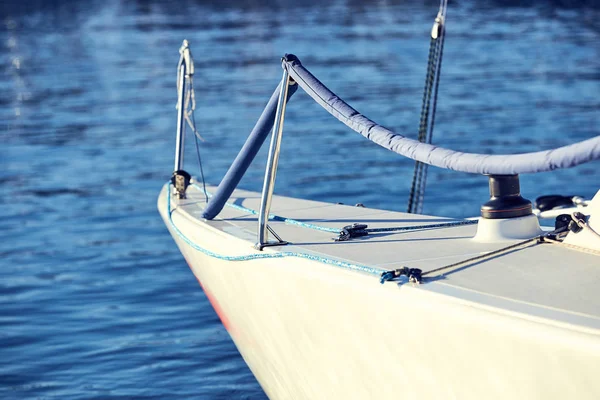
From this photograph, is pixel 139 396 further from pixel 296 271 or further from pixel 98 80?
pixel 98 80

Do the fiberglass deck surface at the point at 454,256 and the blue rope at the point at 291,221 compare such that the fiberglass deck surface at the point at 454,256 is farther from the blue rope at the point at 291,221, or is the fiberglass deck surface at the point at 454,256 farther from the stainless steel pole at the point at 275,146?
the stainless steel pole at the point at 275,146

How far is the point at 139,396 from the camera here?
6.66 meters

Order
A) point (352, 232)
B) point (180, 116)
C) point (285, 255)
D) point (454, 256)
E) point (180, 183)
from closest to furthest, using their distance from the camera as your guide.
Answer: point (454, 256), point (285, 255), point (352, 232), point (180, 183), point (180, 116)

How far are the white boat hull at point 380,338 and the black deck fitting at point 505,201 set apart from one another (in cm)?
57

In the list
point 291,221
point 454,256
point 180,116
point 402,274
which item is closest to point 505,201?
point 454,256

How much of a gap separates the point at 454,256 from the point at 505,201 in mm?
299

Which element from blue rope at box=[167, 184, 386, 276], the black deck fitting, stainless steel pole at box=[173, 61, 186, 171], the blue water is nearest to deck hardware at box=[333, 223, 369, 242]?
blue rope at box=[167, 184, 386, 276]

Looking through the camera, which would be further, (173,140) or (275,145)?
(173,140)

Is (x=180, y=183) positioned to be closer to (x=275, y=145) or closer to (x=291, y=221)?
(x=291, y=221)

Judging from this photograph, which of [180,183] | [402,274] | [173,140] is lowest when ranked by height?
[173,140]

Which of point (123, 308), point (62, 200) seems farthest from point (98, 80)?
point (123, 308)

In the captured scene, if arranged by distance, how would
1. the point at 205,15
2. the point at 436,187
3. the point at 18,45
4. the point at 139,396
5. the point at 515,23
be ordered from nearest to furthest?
the point at 139,396, the point at 436,187, the point at 515,23, the point at 18,45, the point at 205,15

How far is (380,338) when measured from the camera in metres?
3.91

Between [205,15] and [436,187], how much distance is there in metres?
24.2
